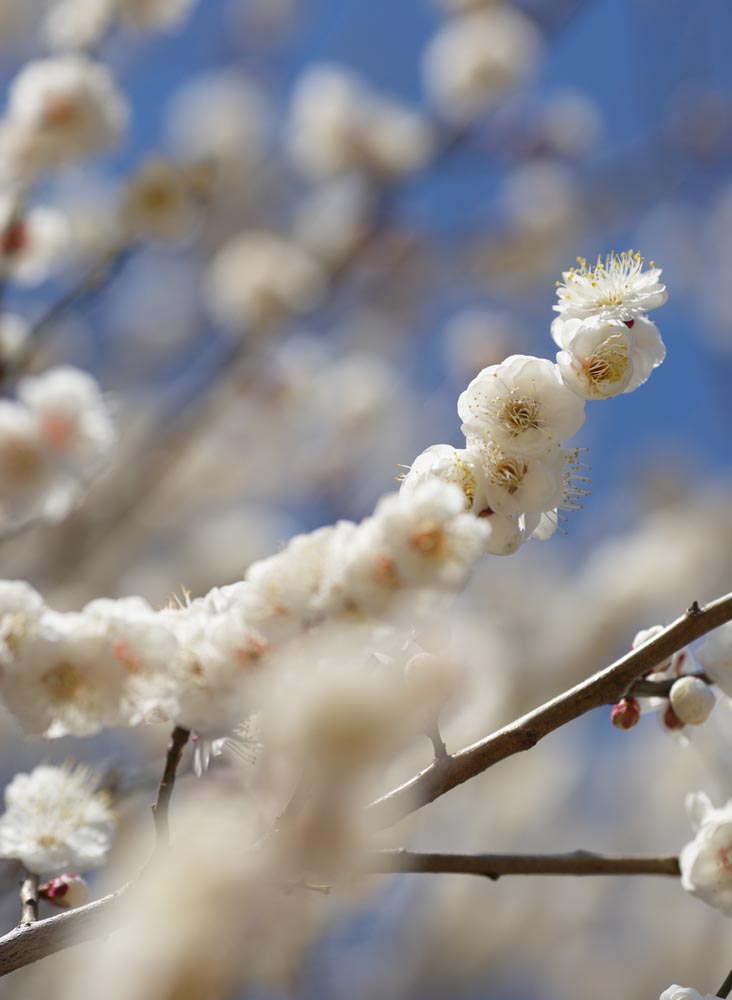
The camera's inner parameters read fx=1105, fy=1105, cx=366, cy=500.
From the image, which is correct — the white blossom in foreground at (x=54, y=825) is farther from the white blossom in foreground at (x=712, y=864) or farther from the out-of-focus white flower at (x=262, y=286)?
the out-of-focus white flower at (x=262, y=286)

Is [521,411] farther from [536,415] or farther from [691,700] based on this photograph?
[691,700]

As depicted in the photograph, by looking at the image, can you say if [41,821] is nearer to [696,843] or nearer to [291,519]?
[696,843]

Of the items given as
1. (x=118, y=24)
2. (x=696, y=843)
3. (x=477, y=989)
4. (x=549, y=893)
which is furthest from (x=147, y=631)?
(x=549, y=893)

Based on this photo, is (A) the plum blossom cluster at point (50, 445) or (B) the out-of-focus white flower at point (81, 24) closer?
(A) the plum blossom cluster at point (50, 445)

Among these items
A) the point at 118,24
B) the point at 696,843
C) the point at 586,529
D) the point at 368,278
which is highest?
the point at 368,278

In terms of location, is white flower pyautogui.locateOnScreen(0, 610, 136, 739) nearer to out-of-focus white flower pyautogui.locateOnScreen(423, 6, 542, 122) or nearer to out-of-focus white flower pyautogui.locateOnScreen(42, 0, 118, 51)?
out-of-focus white flower pyautogui.locateOnScreen(42, 0, 118, 51)

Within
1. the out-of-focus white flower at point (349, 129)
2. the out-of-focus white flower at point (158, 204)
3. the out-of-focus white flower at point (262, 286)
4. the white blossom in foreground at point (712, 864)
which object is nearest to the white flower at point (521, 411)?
the white blossom in foreground at point (712, 864)

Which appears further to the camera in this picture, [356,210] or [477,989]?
[356,210]
